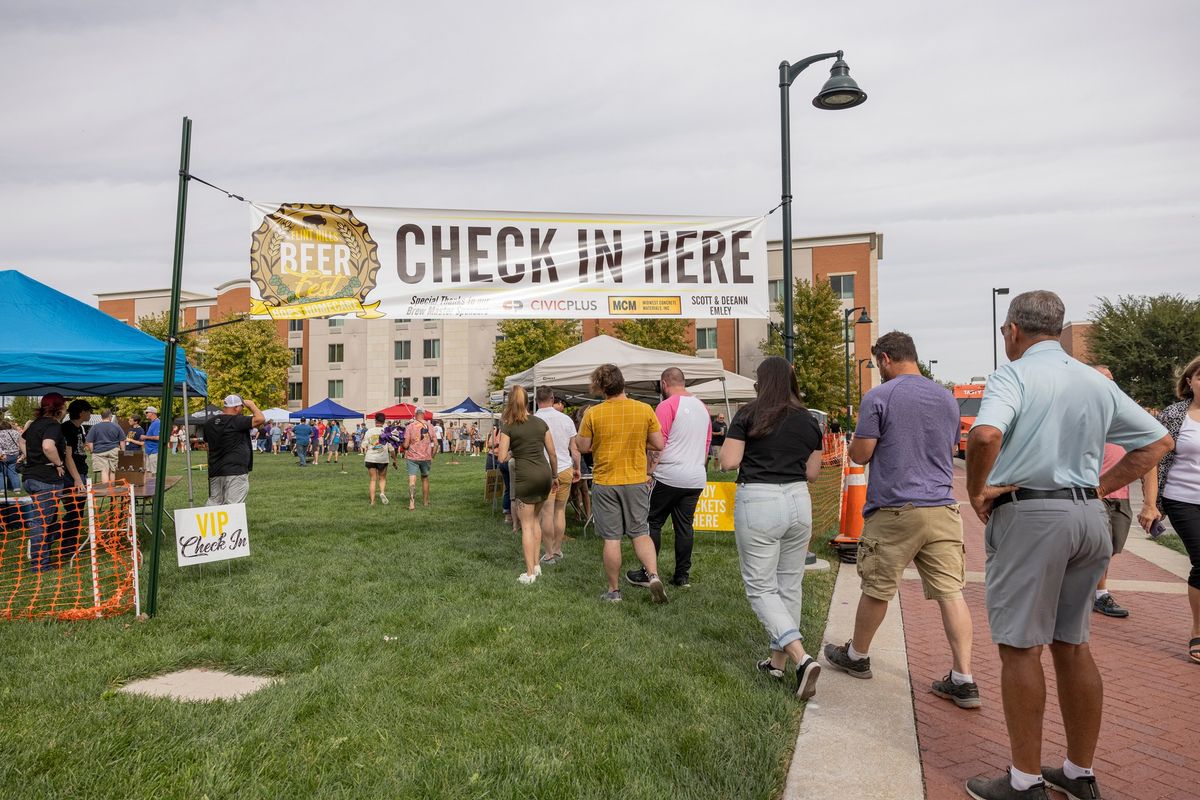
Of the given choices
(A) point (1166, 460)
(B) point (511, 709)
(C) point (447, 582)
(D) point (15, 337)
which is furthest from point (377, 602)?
(A) point (1166, 460)

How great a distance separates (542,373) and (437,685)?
6523mm

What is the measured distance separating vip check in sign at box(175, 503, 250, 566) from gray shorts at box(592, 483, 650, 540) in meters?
3.18

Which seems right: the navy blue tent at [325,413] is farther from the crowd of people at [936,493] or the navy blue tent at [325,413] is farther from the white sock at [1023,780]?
the white sock at [1023,780]

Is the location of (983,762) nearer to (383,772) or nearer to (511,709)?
(511,709)

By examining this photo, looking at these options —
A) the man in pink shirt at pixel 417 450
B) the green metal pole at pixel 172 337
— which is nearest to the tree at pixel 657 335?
the man in pink shirt at pixel 417 450

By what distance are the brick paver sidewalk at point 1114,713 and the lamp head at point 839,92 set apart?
15.6ft

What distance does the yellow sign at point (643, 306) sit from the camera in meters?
7.09

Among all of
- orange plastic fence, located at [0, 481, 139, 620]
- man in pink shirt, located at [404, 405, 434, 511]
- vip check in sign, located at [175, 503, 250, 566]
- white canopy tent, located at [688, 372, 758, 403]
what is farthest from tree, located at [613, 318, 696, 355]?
vip check in sign, located at [175, 503, 250, 566]

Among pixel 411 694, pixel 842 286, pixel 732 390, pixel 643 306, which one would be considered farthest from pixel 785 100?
pixel 842 286

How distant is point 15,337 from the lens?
24.2 feet

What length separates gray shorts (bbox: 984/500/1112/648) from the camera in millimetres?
2789

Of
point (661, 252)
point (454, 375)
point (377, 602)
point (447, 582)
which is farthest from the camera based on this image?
point (454, 375)

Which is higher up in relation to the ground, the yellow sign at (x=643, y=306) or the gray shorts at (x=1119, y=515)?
the yellow sign at (x=643, y=306)

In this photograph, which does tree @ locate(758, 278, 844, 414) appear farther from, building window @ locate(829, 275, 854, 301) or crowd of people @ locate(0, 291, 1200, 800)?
crowd of people @ locate(0, 291, 1200, 800)
